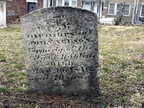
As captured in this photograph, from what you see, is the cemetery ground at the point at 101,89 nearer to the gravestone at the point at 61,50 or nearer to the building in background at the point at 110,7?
the gravestone at the point at 61,50

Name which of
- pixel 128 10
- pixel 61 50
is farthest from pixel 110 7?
pixel 61 50

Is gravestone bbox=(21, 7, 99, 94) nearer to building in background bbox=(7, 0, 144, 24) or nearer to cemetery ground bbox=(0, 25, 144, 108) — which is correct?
cemetery ground bbox=(0, 25, 144, 108)

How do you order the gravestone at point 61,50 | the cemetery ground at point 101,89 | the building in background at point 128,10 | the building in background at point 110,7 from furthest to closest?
the building in background at point 128,10 < the building in background at point 110,7 < the gravestone at point 61,50 < the cemetery ground at point 101,89

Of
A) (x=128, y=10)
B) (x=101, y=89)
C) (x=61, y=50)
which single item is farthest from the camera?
(x=128, y=10)

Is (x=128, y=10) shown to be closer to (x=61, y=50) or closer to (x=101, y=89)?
(x=101, y=89)

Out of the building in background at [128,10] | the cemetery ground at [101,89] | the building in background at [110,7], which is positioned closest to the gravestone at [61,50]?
the cemetery ground at [101,89]

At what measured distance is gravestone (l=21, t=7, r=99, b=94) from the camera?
413 centimetres

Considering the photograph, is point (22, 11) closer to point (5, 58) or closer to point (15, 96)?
point (5, 58)

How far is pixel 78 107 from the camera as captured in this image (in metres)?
3.91

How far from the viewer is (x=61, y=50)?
4.24m

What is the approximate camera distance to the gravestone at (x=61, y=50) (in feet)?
13.5

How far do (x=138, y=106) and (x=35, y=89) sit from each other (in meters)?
1.96

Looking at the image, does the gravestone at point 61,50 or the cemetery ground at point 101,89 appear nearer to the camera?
the cemetery ground at point 101,89

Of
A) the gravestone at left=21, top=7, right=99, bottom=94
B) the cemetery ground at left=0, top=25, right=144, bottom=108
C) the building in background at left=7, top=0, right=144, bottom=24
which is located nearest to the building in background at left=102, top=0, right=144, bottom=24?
the building in background at left=7, top=0, right=144, bottom=24
